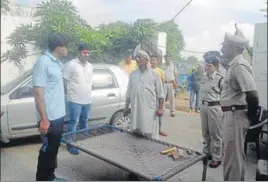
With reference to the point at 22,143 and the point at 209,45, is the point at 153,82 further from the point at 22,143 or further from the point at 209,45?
the point at 22,143

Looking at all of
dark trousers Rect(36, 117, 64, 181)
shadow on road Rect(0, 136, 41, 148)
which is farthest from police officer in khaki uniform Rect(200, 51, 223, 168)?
shadow on road Rect(0, 136, 41, 148)

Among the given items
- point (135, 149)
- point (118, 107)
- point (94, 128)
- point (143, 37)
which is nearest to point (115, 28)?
point (143, 37)

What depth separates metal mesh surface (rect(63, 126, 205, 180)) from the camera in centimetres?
230

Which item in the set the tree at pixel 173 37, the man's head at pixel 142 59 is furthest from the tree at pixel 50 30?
the man's head at pixel 142 59

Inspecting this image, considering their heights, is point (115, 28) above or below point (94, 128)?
above

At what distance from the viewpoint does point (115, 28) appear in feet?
6.13

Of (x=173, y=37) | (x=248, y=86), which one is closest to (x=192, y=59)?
(x=173, y=37)

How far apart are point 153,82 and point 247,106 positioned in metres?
1.05

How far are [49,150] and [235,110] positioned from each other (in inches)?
55.4

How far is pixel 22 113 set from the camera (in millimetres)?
3135

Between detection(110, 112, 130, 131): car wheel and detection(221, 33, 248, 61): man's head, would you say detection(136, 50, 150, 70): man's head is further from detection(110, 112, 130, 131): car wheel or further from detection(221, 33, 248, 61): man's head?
detection(110, 112, 130, 131): car wheel

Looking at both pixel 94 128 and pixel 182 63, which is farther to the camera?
pixel 94 128

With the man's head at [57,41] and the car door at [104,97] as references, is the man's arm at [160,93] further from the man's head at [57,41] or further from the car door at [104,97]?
the man's head at [57,41]

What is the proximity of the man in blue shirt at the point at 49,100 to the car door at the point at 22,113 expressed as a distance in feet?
2.01
